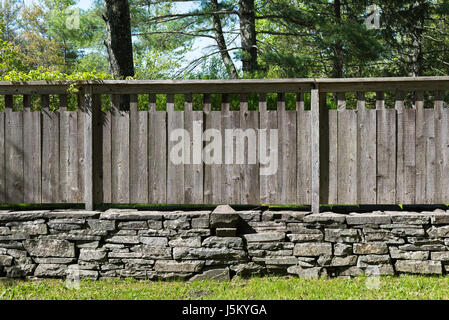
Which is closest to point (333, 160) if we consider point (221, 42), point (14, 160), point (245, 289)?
point (245, 289)

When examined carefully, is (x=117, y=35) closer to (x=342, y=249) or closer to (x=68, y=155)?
(x=68, y=155)

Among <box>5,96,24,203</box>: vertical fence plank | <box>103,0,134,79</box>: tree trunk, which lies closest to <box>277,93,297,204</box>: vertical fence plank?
<box>5,96,24,203</box>: vertical fence plank

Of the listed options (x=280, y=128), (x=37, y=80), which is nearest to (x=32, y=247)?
(x=37, y=80)

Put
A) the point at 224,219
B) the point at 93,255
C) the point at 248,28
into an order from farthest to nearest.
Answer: the point at 248,28 < the point at 93,255 < the point at 224,219

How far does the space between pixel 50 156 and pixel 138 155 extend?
989 mm

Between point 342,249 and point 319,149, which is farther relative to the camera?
point 319,149

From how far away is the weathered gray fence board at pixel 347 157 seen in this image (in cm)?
411

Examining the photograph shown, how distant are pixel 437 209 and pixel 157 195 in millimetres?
3119

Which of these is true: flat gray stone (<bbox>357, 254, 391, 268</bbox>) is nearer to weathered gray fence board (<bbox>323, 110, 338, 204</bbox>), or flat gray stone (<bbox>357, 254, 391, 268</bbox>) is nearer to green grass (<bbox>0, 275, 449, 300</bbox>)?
green grass (<bbox>0, 275, 449, 300</bbox>)

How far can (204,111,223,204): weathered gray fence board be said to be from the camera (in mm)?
4141

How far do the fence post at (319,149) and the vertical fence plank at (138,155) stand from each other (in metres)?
1.82

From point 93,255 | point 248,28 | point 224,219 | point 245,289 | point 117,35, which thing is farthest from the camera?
point 248,28

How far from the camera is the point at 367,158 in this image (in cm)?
411

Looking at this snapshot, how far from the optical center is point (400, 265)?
13.0 feet
